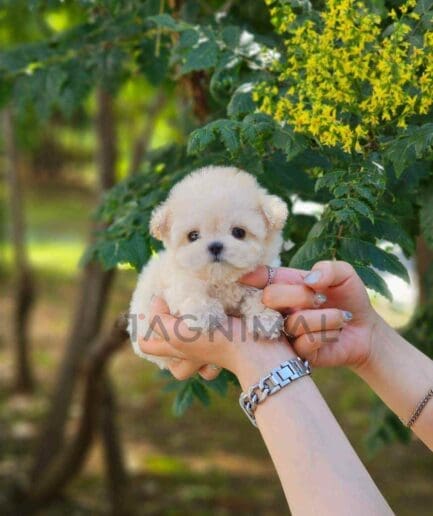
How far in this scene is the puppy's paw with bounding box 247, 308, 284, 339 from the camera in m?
1.83

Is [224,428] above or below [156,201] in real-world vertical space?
below

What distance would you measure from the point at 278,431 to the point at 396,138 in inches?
31.4

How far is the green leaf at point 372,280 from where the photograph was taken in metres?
1.94

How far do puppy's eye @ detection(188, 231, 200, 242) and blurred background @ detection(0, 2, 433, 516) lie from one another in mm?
1530

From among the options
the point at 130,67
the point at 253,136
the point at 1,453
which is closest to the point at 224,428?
the point at 1,453

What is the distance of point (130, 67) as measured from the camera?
11.9 ft

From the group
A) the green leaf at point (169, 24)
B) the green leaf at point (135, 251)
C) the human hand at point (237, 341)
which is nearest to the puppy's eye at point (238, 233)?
the human hand at point (237, 341)

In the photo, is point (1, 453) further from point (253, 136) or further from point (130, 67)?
point (253, 136)

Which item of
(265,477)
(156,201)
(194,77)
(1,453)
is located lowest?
(1,453)

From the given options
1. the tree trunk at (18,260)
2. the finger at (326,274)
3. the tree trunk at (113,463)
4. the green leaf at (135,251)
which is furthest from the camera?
the tree trunk at (18,260)

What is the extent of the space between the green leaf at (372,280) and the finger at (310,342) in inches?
6.1

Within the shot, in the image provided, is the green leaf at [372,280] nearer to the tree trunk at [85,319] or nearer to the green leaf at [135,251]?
the green leaf at [135,251]

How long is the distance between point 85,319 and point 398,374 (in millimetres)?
3833

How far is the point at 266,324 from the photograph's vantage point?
1830 mm
